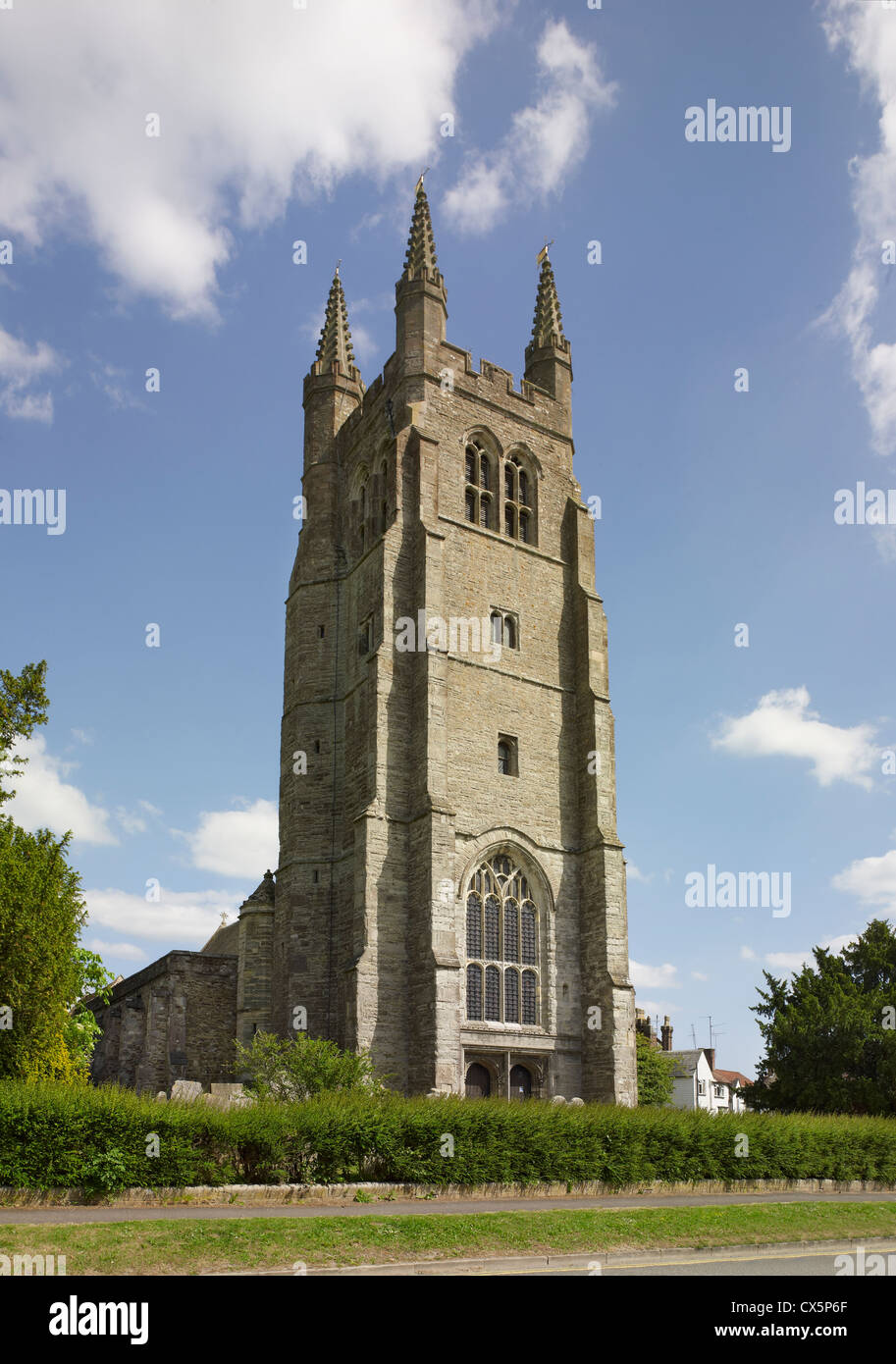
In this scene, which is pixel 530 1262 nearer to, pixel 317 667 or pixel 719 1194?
pixel 719 1194

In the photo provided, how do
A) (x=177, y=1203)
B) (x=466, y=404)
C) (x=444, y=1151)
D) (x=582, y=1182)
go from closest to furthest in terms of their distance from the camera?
(x=177, y=1203)
(x=444, y=1151)
(x=582, y=1182)
(x=466, y=404)

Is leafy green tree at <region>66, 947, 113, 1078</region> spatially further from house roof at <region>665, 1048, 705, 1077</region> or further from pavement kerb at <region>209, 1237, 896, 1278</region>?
house roof at <region>665, 1048, 705, 1077</region>

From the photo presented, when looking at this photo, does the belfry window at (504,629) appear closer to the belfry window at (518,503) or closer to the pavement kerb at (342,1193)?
the belfry window at (518,503)

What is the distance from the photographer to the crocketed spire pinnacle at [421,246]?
35250mm

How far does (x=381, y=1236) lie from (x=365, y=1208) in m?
3.11

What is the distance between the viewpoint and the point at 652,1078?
46.7m

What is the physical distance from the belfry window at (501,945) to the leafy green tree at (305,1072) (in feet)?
20.2

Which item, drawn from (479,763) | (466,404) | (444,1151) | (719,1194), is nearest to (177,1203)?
(444,1151)

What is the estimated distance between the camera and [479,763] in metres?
31.0

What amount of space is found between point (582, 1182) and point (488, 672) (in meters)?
16.3

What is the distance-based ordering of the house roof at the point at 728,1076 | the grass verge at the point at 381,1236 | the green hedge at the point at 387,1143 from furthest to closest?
A: the house roof at the point at 728,1076
the green hedge at the point at 387,1143
the grass verge at the point at 381,1236

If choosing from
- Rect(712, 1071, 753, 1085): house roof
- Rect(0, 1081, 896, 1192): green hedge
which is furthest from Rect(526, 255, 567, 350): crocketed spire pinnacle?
Rect(712, 1071, 753, 1085): house roof

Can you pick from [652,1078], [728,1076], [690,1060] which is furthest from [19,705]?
[728,1076]

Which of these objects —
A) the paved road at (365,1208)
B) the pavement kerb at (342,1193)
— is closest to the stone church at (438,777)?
the pavement kerb at (342,1193)
